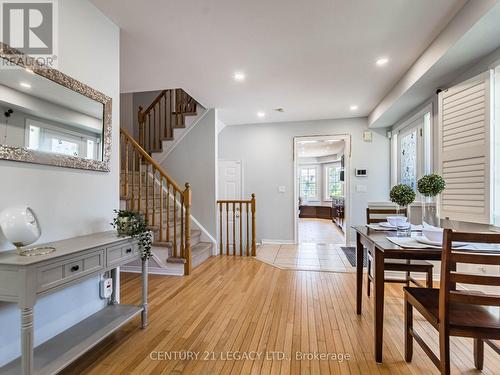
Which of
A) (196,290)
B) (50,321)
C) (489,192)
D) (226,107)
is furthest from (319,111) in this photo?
(50,321)

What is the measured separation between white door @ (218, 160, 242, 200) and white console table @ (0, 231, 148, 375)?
3.67 meters

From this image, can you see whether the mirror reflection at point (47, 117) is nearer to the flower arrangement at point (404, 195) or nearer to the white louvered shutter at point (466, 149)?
the flower arrangement at point (404, 195)

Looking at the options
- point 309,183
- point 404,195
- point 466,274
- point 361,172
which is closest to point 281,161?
point 361,172

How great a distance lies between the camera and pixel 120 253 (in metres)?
1.84

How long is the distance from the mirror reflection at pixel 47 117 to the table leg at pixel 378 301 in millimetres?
2258

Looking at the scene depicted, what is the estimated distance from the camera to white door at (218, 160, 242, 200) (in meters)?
5.71

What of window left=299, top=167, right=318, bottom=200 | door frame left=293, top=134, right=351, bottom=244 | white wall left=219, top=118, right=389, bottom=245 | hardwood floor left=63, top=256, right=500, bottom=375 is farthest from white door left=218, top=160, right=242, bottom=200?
window left=299, top=167, right=318, bottom=200

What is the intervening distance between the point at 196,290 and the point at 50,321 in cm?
148

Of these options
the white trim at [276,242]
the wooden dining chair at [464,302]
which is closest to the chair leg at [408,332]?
the wooden dining chair at [464,302]

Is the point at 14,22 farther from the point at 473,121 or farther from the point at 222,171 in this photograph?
the point at 222,171

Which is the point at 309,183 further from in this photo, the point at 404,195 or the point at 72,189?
the point at 72,189

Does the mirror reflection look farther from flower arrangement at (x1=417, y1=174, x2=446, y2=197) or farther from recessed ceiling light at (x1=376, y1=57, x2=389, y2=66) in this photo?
recessed ceiling light at (x1=376, y1=57, x2=389, y2=66)

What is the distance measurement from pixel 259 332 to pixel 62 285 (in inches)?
58.0

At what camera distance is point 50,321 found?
5.52ft
